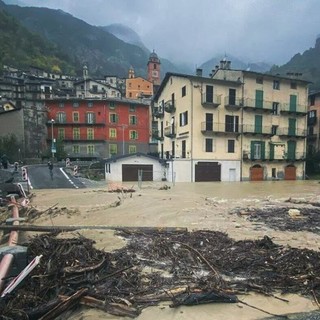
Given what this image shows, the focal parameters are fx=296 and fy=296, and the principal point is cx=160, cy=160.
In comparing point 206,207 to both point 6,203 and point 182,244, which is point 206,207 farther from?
point 6,203

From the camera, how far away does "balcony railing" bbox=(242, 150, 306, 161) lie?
135ft

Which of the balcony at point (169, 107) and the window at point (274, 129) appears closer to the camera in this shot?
the balcony at point (169, 107)

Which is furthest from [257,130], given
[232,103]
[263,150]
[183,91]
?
[183,91]

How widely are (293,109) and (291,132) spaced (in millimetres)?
3430

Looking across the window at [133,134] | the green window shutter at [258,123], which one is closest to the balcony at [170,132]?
the green window shutter at [258,123]

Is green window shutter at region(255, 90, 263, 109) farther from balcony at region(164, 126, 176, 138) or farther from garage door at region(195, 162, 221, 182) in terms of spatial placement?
balcony at region(164, 126, 176, 138)

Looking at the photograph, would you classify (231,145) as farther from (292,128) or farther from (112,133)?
(112,133)

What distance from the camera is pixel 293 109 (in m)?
44.2

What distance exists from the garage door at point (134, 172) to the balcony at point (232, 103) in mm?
13163

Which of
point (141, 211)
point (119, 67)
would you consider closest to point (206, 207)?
point (141, 211)

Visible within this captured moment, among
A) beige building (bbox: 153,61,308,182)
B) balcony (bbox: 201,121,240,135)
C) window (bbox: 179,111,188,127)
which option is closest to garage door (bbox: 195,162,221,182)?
beige building (bbox: 153,61,308,182)

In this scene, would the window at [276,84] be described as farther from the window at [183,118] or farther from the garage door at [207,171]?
the garage door at [207,171]

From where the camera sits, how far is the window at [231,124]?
4024cm

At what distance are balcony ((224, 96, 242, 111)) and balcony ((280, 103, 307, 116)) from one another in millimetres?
7712
